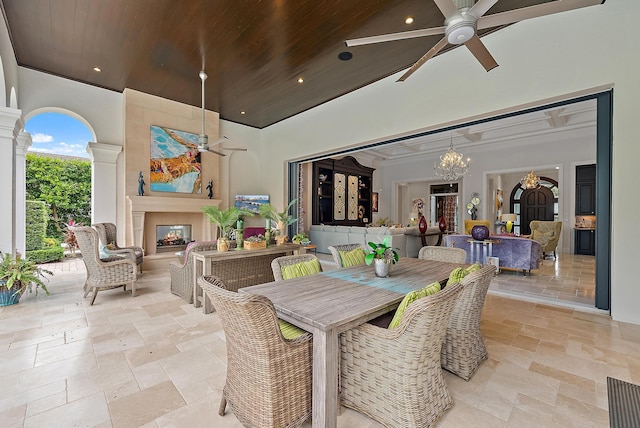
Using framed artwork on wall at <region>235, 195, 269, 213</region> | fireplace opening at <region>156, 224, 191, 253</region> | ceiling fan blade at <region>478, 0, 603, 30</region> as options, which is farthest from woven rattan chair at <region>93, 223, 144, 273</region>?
ceiling fan blade at <region>478, 0, 603, 30</region>

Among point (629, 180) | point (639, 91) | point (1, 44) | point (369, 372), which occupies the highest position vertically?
point (1, 44)

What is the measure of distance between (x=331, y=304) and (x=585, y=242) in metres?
9.25

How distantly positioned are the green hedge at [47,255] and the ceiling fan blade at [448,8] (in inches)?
324

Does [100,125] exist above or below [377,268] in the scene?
above

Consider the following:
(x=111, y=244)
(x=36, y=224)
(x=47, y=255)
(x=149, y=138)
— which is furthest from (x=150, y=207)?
(x=36, y=224)

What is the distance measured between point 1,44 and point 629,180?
25.4ft

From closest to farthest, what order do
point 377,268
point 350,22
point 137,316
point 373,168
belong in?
point 377,268 < point 137,316 < point 350,22 < point 373,168

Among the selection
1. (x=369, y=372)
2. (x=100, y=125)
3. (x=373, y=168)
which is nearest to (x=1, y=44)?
(x=100, y=125)

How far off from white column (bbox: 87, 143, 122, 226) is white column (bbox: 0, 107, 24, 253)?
1726 mm

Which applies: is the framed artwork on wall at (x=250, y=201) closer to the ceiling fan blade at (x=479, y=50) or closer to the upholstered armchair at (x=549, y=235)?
the ceiling fan blade at (x=479, y=50)

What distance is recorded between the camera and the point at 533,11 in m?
2.03

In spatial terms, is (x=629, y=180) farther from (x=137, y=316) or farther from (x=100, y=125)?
(x=100, y=125)

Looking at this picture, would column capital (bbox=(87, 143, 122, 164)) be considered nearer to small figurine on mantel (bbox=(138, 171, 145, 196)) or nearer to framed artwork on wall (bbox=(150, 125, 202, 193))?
small figurine on mantel (bbox=(138, 171, 145, 196))

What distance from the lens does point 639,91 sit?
2.97 metres
